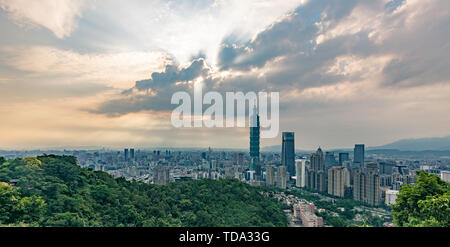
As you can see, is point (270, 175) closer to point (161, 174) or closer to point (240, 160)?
point (240, 160)

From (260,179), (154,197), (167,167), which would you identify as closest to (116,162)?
(167,167)

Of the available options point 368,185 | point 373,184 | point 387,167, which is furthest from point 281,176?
point 387,167

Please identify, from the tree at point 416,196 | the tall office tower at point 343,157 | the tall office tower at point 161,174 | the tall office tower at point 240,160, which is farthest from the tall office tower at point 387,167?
the tall office tower at point 161,174

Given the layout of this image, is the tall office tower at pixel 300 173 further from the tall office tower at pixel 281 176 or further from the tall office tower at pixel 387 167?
the tall office tower at pixel 387 167
